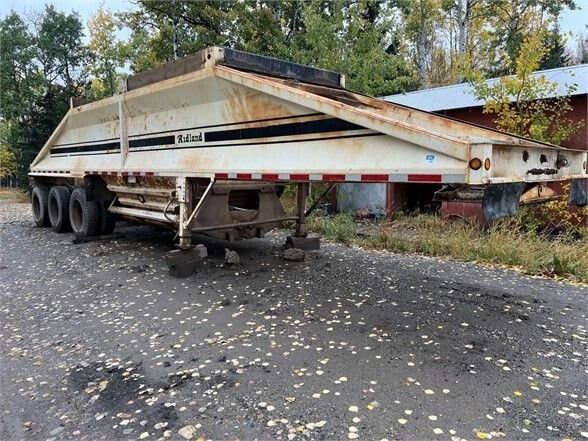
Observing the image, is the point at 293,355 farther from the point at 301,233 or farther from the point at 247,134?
the point at 301,233

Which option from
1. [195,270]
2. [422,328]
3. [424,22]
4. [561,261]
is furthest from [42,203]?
[424,22]

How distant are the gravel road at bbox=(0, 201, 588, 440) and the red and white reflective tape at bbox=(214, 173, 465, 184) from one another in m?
1.32

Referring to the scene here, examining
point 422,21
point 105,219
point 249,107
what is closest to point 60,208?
point 105,219

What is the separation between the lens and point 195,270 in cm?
623

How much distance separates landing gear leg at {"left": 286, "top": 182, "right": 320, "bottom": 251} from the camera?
7352 mm

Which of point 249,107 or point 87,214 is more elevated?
point 249,107

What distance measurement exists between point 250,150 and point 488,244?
14.2 feet

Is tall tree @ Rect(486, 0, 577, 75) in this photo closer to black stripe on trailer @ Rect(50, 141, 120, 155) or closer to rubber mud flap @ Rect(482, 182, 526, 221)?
black stripe on trailer @ Rect(50, 141, 120, 155)

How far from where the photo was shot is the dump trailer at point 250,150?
11.2 ft

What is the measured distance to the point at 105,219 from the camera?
8766 mm

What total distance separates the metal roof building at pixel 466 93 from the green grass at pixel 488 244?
420 centimetres

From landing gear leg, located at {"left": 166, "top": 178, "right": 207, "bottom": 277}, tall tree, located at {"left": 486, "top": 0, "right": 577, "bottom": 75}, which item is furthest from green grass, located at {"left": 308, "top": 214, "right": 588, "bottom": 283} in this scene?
tall tree, located at {"left": 486, "top": 0, "right": 577, "bottom": 75}

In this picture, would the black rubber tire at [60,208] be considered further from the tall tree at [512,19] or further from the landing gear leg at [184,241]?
the tall tree at [512,19]

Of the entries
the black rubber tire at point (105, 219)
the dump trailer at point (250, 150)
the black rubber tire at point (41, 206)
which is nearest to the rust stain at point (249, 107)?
the dump trailer at point (250, 150)
